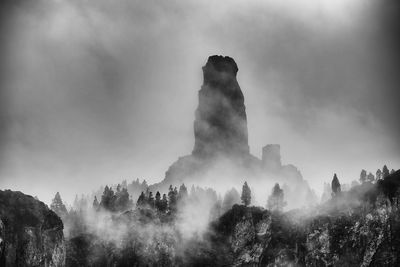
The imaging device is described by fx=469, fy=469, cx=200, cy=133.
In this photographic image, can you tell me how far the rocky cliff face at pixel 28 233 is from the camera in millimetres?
143750

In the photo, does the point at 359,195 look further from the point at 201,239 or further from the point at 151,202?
the point at 151,202

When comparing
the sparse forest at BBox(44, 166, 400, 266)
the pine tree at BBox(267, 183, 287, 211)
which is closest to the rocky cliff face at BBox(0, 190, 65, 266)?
the sparse forest at BBox(44, 166, 400, 266)

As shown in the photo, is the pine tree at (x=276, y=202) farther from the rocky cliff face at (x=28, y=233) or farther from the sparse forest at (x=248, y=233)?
the rocky cliff face at (x=28, y=233)

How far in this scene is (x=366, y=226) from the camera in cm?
15850

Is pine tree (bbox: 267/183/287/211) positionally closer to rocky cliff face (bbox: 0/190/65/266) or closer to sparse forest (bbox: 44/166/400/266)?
sparse forest (bbox: 44/166/400/266)

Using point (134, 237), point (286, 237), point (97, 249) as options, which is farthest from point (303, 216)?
point (97, 249)

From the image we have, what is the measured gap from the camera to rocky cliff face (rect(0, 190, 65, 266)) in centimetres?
14375

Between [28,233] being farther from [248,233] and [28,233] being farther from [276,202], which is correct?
[276,202]

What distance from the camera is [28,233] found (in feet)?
498

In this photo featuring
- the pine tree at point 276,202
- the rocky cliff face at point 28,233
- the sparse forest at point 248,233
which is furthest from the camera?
the pine tree at point 276,202

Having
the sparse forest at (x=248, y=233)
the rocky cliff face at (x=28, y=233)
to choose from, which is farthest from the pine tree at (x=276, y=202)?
the rocky cliff face at (x=28, y=233)

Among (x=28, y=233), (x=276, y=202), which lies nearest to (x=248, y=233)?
(x=276, y=202)

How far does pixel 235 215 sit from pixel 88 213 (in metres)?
63.5

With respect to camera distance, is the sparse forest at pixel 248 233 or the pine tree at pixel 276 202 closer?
the sparse forest at pixel 248 233
